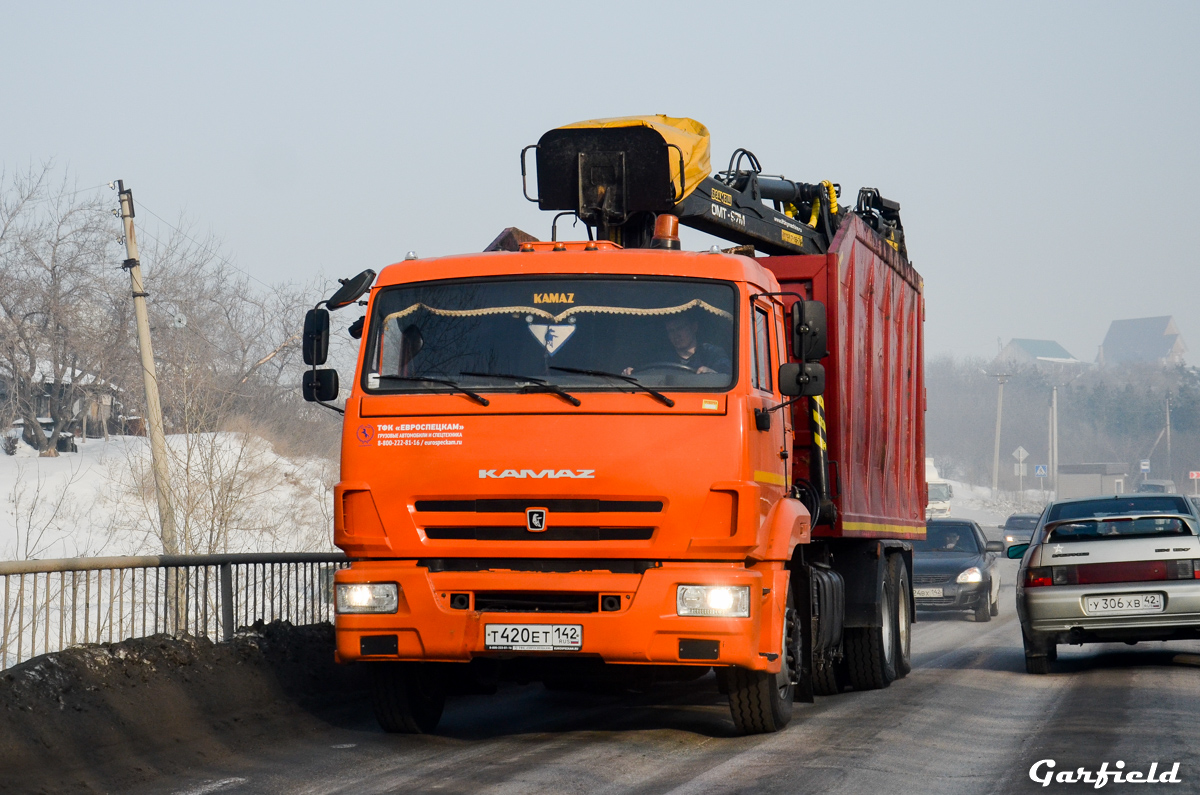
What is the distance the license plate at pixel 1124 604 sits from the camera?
11.4 meters

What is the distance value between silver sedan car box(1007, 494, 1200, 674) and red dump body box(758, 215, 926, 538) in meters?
1.34

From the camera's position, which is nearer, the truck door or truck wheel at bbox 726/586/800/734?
the truck door

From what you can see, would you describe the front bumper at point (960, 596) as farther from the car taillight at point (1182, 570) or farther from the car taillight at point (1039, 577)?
the car taillight at point (1182, 570)

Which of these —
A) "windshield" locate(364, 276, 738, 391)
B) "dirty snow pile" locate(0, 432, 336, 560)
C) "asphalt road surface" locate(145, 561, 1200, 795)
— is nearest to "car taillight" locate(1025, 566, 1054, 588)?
"asphalt road surface" locate(145, 561, 1200, 795)

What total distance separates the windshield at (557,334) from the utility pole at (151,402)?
10.4 m

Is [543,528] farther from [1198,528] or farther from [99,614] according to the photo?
[1198,528]

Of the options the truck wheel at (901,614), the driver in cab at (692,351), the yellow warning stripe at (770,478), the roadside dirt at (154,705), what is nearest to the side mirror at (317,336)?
the driver in cab at (692,351)

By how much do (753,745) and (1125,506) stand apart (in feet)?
21.6

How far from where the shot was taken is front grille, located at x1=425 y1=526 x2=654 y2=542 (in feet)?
23.9

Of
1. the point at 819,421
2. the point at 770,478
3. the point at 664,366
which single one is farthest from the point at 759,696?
the point at 819,421

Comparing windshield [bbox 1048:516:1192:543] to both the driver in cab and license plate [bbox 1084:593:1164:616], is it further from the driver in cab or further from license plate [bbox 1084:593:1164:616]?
the driver in cab

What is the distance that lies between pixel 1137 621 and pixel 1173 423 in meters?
132

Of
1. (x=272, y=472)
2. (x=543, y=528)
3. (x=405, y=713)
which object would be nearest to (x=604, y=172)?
(x=543, y=528)

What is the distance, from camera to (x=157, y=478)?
17.9 meters
